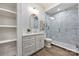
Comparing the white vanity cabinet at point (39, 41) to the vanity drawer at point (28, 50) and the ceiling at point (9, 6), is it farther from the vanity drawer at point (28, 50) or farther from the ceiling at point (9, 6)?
the ceiling at point (9, 6)

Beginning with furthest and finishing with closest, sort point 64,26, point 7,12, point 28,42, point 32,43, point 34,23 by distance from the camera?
point 64,26 < point 34,23 < point 32,43 < point 28,42 < point 7,12

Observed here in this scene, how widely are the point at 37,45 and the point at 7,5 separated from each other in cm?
136

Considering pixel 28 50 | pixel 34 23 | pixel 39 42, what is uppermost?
pixel 34 23

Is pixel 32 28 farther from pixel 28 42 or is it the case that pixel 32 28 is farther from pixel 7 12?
pixel 7 12

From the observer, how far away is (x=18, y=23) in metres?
1.31

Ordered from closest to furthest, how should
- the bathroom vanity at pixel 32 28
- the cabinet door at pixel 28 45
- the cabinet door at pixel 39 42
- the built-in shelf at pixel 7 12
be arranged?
the built-in shelf at pixel 7 12 → the cabinet door at pixel 28 45 → the bathroom vanity at pixel 32 28 → the cabinet door at pixel 39 42

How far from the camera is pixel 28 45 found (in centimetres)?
162

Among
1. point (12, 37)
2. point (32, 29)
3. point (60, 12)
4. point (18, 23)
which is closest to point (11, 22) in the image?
point (18, 23)

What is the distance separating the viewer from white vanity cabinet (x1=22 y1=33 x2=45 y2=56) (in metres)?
1.54

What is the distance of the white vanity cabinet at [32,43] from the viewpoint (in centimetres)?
154

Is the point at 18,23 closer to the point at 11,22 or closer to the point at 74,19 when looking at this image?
the point at 11,22

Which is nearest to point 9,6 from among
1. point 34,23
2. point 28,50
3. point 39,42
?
point 34,23

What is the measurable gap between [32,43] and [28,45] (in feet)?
0.48

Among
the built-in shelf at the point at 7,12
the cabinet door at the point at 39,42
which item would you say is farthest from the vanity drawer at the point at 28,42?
the built-in shelf at the point at 7,12
